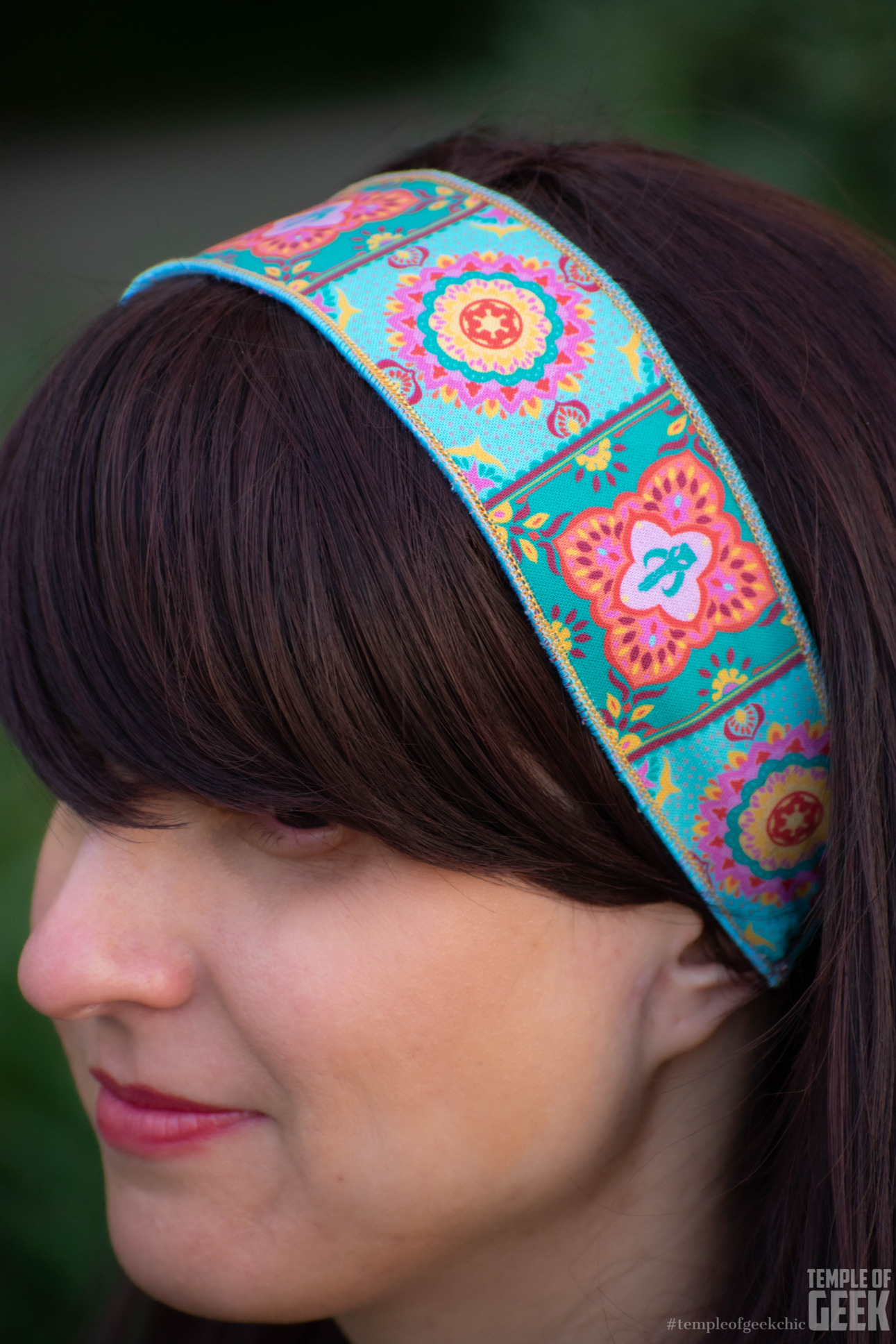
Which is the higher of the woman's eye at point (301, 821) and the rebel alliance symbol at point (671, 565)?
the rebel alliance symbol at point (671, 565)

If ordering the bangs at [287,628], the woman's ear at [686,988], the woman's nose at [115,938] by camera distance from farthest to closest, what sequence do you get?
the woman's ear at [686,988], the woman's nose at [115,938], the bangs at [287,628]

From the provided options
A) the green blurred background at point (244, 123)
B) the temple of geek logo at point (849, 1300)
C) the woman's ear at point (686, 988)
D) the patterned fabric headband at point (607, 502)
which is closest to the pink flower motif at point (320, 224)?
the patterned fabric headband at point (607, 502)

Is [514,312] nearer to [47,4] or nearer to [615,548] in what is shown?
[615,548]

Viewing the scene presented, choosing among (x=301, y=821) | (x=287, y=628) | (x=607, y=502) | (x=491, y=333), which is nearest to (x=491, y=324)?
(x=491, y=333)

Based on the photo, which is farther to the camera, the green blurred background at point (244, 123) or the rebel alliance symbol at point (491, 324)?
the green blurred background at point (244, 123)

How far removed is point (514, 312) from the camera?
120 cm

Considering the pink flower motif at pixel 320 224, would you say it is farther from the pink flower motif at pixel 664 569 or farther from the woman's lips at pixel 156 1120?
the woman's lips at pixel 156 1120

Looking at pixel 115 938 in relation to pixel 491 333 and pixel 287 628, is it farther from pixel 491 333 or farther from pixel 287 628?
pixel 491 333

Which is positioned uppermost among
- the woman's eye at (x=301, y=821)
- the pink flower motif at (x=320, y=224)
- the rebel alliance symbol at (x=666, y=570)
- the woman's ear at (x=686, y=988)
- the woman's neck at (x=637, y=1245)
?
the pink flower motif at (x=320, y=224)

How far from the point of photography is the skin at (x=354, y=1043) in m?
1.18

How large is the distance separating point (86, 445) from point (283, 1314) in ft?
3.33

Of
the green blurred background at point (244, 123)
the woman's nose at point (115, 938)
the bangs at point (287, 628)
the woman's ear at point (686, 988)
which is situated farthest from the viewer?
the green blurred background at point (244, 123)

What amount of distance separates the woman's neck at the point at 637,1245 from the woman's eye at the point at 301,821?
56 centimetres

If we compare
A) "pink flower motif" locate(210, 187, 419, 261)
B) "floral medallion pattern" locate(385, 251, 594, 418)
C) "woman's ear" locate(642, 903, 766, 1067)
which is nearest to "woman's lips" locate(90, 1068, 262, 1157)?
"woman's ear" locate(642, 903, 766, 1067)
